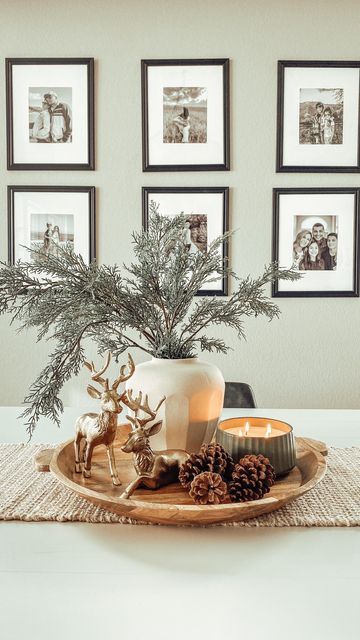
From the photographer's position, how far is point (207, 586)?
2.01 feet

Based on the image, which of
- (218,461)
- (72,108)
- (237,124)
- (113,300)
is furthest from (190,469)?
(72,108)

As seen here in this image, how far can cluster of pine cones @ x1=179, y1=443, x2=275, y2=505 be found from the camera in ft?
2.43

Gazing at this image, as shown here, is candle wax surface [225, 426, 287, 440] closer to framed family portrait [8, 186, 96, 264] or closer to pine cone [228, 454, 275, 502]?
pine cone [228, 454, 275, 502]

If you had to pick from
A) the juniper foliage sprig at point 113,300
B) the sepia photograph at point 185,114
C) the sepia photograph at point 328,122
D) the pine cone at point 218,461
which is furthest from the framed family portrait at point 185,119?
the pine cone at point 218,461

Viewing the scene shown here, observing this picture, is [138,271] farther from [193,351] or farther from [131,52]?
[131,52]

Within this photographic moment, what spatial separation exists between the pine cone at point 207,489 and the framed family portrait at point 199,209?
1.87 meters

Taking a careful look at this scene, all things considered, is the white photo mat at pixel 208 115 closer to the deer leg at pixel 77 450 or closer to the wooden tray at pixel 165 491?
the wooden tray at pixel 165 491

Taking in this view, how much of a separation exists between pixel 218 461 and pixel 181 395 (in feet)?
0.57

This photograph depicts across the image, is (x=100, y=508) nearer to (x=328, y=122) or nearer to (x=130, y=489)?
(x=130, y=489)

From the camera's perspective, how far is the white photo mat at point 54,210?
2.61 meters

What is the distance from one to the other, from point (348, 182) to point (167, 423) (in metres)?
2.06

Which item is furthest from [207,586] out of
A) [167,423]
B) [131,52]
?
[131,52]

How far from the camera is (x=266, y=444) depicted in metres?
0.85

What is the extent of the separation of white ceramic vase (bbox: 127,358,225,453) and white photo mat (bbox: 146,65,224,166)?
1.82m
